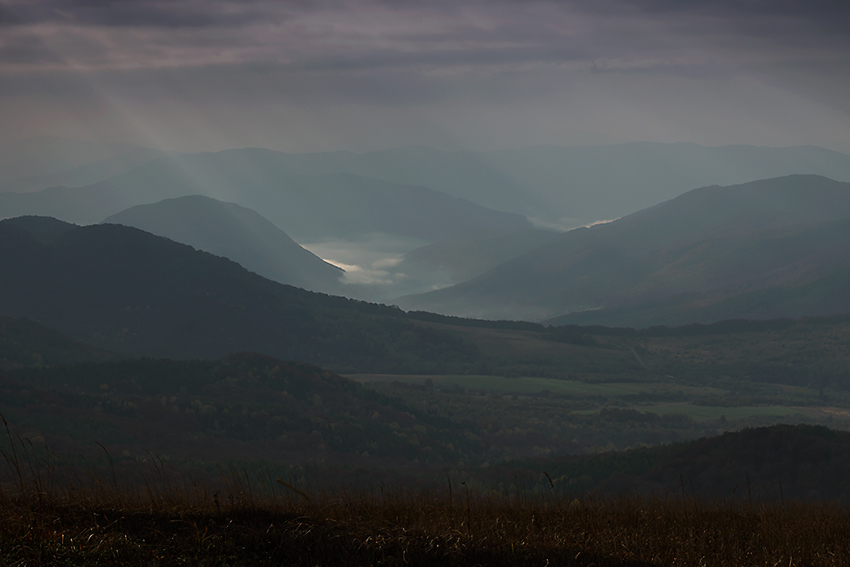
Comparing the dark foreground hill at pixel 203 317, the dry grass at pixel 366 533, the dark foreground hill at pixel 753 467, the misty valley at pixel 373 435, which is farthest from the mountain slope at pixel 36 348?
the dry grass at pixel 366 533

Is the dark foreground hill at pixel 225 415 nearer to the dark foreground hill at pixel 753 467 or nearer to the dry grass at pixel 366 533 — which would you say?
the dark foreground hill at pixel 753 467

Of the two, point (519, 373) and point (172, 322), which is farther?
point (172, 322)

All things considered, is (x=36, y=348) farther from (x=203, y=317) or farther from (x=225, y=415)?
(x=203, y=317)

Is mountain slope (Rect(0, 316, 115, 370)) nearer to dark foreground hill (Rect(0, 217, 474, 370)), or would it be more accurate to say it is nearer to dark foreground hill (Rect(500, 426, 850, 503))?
dark foreground hill (Rect(0, 217, 474, 370))

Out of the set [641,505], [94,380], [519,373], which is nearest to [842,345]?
[519,373]

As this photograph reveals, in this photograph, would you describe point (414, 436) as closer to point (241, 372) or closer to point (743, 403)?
point (241, 372)

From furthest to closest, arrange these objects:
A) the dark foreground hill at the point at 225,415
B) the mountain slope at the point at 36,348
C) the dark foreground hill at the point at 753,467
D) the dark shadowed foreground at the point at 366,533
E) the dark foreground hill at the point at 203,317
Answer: the dark foreground hill at the point at 203,317
the mountain slope at the point at 36,348
the dark foreground hill at the point at 225,415
the dark foreground hill at the point at 753,467
the dark shadowed foreground at the point at 366,533
